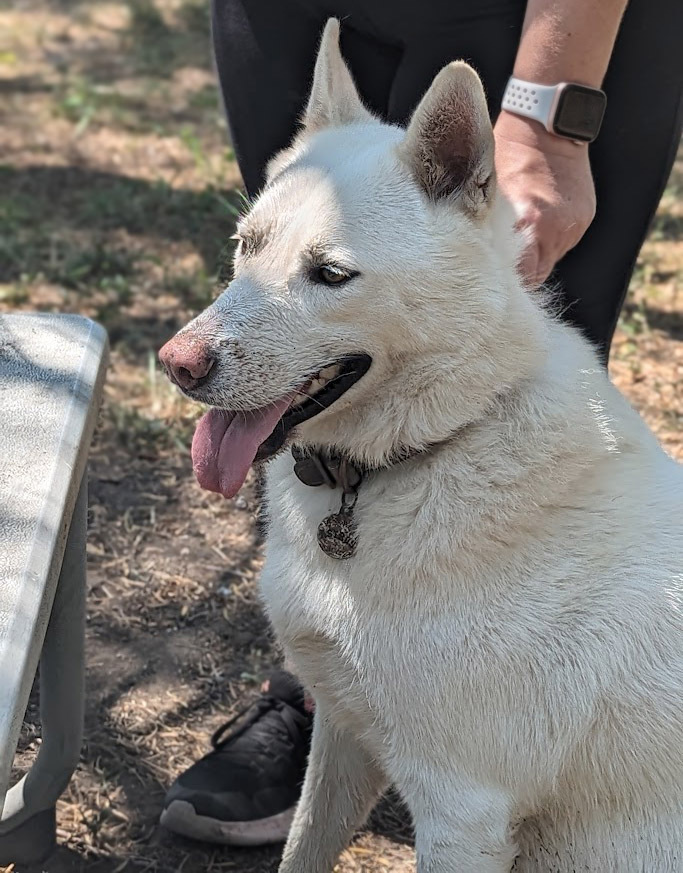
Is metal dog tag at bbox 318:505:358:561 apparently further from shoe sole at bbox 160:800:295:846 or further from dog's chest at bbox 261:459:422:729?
shoe sole at bbox 160:800:295:846

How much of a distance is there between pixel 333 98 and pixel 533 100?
1.31ft

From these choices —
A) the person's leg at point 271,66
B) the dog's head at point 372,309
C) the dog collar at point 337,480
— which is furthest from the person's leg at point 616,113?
the dog collar at point 337,480

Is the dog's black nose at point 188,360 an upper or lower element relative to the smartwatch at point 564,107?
lower

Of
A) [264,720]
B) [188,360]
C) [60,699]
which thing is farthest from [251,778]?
[188,360]

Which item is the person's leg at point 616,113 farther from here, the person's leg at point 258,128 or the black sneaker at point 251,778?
the black sneaker at point 251,778

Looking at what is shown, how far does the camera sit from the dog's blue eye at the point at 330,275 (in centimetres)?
183

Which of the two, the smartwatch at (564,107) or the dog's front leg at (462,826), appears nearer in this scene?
the dog's front leg at (462,826)

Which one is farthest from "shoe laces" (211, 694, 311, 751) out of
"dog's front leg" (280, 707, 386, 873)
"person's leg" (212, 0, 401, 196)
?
"person's leg" (212, 0, 401, 196)

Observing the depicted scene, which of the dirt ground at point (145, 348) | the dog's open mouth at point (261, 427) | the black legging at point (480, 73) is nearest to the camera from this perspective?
the dog's open mouth at point (261, 427)

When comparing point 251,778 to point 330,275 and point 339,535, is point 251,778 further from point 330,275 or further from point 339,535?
point 330,275

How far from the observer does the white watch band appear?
6.86 ft

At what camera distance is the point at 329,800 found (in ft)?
7.45

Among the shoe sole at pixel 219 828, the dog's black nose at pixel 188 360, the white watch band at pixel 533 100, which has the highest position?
the white watch band at pixel 533 100

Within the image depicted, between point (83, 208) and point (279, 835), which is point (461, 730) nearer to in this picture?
point (279, 835)
